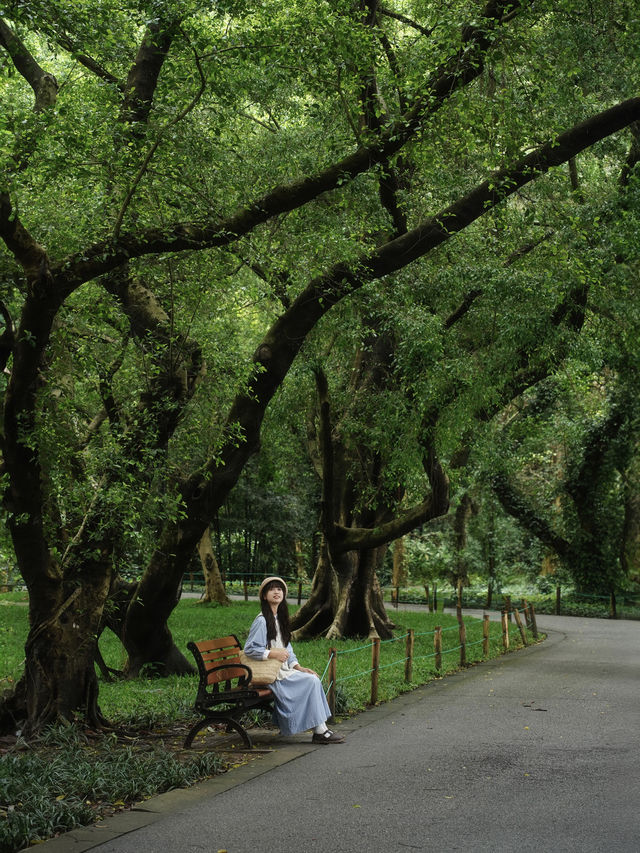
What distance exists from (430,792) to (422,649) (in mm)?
12145

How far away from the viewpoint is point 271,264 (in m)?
10.7

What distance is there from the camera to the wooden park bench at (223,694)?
8.70 m

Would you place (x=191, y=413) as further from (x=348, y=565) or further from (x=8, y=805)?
(x=348, y=565)

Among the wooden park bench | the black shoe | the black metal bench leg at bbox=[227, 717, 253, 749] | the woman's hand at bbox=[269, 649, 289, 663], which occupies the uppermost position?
the woman's hand at bbox=[269, 649, 289, 663]

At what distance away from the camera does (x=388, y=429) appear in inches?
611

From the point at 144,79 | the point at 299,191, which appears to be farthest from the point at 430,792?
the point at 144,79

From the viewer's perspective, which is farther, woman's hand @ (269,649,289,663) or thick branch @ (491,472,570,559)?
thick branch @ (491,472,570,559)

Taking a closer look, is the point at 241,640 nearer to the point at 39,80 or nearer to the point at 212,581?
the point at 212,581

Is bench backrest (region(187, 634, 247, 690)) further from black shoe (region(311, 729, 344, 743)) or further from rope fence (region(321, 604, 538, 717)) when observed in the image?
rope fence (region(321, 604, 538, 717))

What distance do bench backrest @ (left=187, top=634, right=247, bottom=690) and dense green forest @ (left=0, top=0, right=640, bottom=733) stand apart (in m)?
1.27

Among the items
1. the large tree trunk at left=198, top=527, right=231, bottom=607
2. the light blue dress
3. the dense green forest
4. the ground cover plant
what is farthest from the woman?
the large tree trunk at left=198, top=527, right=231, bottom=607

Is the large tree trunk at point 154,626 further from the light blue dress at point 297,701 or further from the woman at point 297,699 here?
the light blue dress at point 297,701

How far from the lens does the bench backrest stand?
29.3 ft

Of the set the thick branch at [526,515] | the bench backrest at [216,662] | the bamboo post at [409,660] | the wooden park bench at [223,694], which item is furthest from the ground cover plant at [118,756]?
the thick branch at [526,515]
